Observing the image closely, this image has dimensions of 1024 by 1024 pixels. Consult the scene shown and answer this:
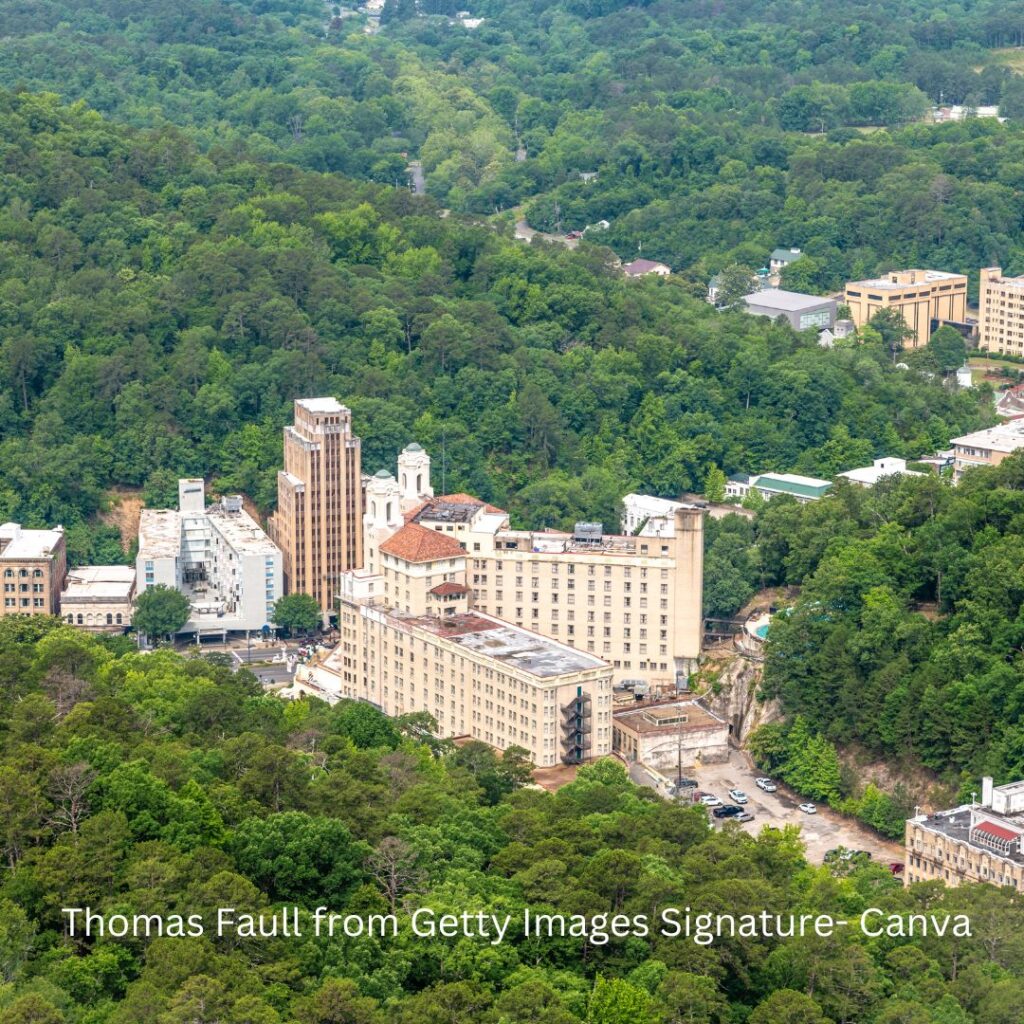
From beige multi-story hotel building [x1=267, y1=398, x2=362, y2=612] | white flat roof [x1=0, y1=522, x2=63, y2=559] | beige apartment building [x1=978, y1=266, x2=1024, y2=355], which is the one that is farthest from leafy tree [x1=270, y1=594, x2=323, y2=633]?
beige apartment building [x1=978, y1=266, x2=1024, y2=355]

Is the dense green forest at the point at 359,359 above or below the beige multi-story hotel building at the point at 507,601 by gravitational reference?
above

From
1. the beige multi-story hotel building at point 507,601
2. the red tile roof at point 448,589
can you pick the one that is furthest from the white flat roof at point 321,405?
the red tile roof at point 448,589

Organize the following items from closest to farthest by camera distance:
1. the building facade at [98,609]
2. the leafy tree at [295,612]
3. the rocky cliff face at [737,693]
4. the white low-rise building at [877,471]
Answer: the rocky cliff face at [737,693] → the building facade at [98,609] → the leafy tree at [295,612] → the white low-rise building at [877,471]

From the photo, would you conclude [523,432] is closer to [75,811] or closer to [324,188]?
[324,188]

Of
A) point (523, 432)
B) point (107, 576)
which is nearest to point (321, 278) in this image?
point (523, 432)

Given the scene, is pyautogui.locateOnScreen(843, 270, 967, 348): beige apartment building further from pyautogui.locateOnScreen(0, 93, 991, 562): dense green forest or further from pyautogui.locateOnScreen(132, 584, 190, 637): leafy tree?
pyautogui.locateOnScreen(132, 584, 190, 637): leafy tree

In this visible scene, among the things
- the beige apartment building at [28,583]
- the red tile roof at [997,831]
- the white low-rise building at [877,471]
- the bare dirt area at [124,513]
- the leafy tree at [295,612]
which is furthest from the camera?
the bare dirt area at [124,513]

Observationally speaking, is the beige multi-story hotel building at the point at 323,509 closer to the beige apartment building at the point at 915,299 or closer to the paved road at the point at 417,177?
the beige apartment building at the point at 915,299
